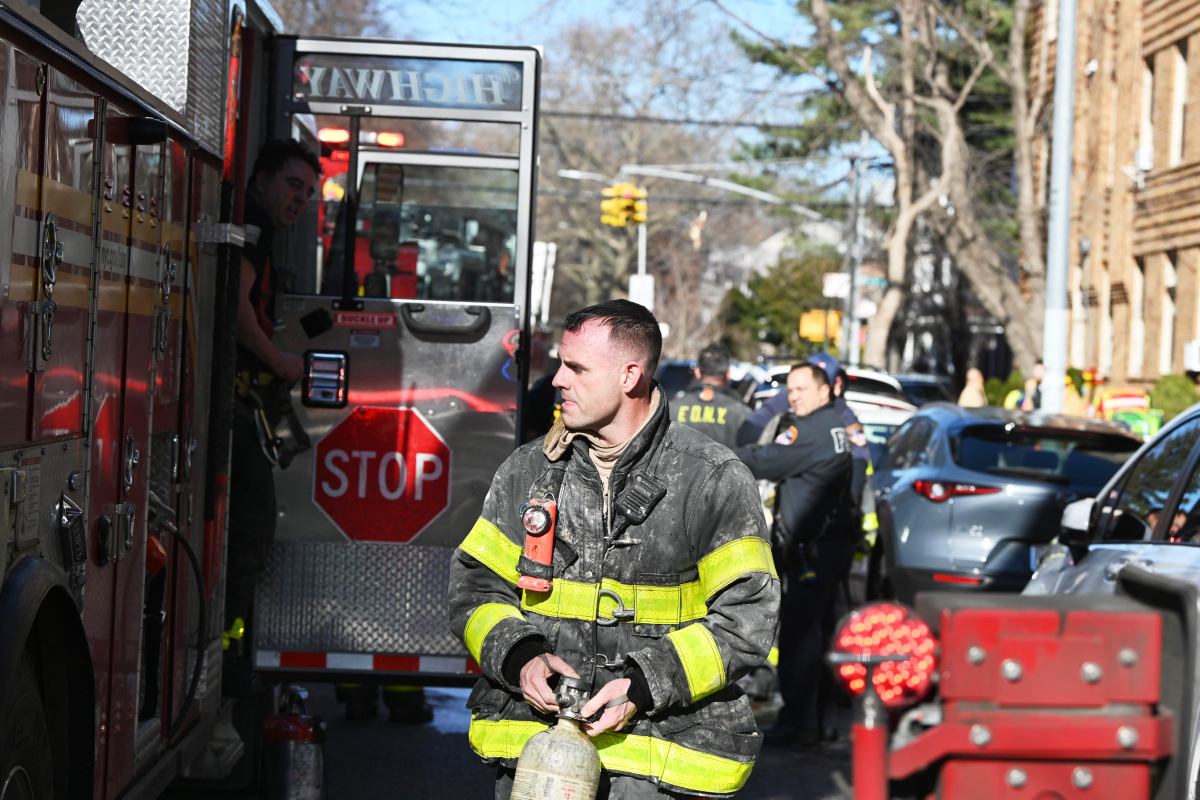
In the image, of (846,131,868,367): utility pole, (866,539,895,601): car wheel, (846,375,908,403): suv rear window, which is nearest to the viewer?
(866,539,895,601): car wheel

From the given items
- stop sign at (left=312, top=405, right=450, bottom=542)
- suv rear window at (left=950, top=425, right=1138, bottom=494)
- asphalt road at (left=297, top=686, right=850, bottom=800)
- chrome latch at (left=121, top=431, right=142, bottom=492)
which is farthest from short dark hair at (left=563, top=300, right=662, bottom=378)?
suv rear window at (left=950, top=425, right=1138, bottom=494)

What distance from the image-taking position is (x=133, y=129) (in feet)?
15.7

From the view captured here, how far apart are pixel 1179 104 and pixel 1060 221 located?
515 inches

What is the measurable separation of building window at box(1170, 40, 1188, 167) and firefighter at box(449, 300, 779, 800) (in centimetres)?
2764

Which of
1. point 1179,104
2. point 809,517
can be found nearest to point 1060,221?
point 809,517

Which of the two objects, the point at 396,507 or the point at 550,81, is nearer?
the point at 396,507

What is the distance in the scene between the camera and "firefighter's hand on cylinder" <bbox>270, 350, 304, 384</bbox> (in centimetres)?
713

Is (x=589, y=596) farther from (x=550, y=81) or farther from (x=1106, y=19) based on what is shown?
(x=550, y=81)

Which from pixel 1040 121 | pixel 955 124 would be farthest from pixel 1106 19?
pixel 955 124

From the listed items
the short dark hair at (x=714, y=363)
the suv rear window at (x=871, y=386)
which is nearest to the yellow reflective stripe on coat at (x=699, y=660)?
the short dark hair at (x=714, y=363)

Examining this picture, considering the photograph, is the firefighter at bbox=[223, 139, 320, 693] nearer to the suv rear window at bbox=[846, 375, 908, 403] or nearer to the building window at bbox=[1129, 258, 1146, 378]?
the suv rear window at bbox=[846, 375, 908, 403]

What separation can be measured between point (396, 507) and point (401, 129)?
2.73 m

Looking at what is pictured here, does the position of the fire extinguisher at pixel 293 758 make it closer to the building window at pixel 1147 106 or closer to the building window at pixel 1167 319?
the building window at pixel 1167 319

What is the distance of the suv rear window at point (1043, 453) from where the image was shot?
11.5m
